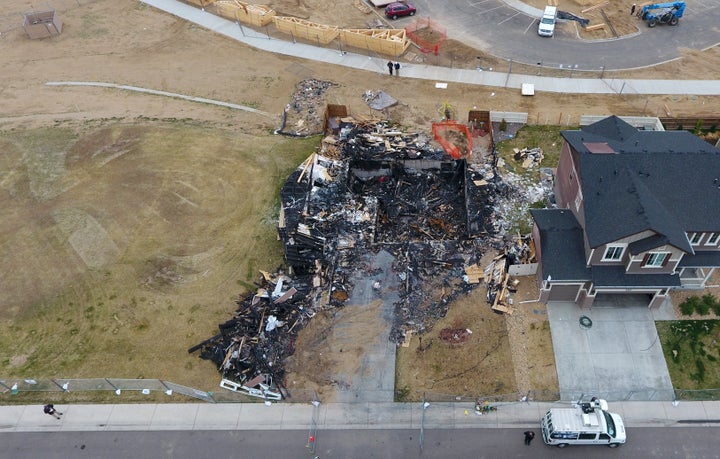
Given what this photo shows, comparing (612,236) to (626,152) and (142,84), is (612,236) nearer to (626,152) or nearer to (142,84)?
(626,152)

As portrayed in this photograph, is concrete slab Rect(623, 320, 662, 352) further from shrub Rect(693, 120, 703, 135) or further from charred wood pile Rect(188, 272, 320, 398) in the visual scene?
shrub Rect(693, 120, 703, 135)

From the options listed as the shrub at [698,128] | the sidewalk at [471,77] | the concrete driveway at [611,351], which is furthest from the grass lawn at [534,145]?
the concrete driveway at [611,351]

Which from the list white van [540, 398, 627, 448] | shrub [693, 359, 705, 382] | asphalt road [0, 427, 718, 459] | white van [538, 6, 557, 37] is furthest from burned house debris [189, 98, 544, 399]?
white van [538, 6, 557, 37]

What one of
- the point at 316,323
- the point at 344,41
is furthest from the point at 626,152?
the point at 344,41

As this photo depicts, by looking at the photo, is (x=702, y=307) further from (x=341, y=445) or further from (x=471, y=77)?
(x=471, y=77)

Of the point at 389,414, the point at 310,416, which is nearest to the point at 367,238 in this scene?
the point at 389,414

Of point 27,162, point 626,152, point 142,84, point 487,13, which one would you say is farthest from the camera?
point 487,13
